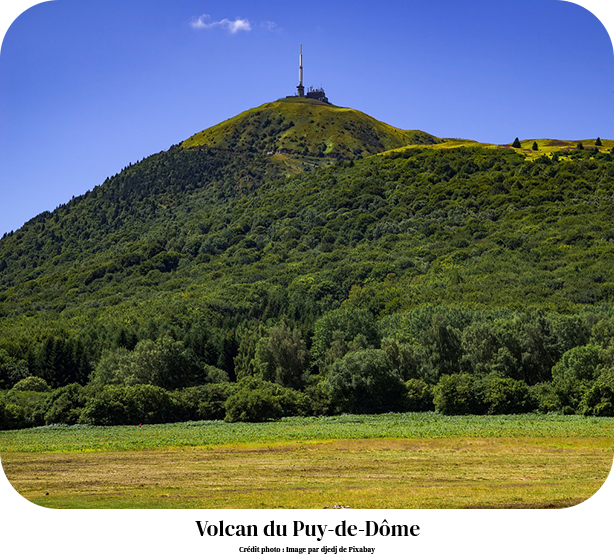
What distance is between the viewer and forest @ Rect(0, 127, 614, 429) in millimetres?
52375

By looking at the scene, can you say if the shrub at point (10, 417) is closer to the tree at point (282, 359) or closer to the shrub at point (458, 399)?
the shrub at point (458, 399)

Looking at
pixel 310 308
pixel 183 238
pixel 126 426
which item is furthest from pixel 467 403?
pixel 183 238

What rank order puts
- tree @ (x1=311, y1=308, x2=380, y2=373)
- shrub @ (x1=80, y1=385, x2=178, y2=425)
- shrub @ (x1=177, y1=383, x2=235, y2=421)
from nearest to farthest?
1. shrub @ (x1=80, y1=385, x2=178, y2=425)
2. shrub @ (x1=177, y1=383, x2=235, y2=421)
3. tree @ (x1=311, y1=308, x2=380, y2=373)

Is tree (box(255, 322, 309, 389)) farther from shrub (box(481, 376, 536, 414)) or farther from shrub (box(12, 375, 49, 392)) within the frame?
shrub (box(481, 376, 536, 414))

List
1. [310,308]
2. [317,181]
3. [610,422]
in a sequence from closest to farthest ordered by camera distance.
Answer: [610,422] → [310,308] → [317,181]

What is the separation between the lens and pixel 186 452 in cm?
2808

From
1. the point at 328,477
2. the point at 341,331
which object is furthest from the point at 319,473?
the point at 341,331

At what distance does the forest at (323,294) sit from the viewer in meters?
52.4

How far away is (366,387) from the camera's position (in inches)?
2218

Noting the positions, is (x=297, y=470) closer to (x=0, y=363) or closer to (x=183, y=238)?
(x=0, y=363)

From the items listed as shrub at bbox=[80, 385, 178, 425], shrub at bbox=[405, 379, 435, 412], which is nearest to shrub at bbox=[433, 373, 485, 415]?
shrub at bbox=[405, 379, 435, 412]

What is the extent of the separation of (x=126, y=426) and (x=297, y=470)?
87.5ft

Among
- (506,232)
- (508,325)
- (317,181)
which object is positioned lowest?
(508,325)

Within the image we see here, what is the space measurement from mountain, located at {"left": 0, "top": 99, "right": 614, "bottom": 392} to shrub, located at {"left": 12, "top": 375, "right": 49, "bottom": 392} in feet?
16.0
